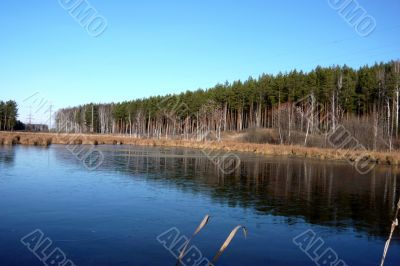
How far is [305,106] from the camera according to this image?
57250 millimetres

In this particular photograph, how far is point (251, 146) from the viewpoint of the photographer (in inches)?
1746

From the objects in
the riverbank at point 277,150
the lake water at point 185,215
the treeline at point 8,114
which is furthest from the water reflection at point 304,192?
the treeline at point 8,114

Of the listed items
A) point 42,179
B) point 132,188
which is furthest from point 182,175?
point 42,179

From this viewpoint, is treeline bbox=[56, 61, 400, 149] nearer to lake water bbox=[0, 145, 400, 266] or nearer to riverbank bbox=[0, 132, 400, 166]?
riverbank bbox=[0, 132, 400, 166]

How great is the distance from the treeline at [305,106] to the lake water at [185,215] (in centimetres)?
2637

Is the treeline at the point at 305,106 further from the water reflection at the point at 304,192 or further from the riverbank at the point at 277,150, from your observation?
the water reflection at the point at 304,192

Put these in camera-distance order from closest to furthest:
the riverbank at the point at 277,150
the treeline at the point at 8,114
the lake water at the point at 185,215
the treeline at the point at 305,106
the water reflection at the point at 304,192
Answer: the lake water at the point at 185,215 → the water reflection at the point at 304,192 → the riverbank at the point at 277,150 → the treeline at the point at 305,106 → the treeline at the point at 8,114

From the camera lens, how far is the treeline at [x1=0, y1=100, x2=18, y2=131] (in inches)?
3607

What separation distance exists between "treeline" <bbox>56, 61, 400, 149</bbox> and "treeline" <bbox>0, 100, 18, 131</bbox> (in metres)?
30.7

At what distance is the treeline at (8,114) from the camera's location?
301ft

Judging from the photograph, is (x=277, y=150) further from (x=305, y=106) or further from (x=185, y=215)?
(x=185, y=215)

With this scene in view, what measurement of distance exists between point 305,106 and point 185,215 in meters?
49.2

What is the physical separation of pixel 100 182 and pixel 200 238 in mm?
8323

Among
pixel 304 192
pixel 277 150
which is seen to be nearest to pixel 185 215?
pixel 304 192
